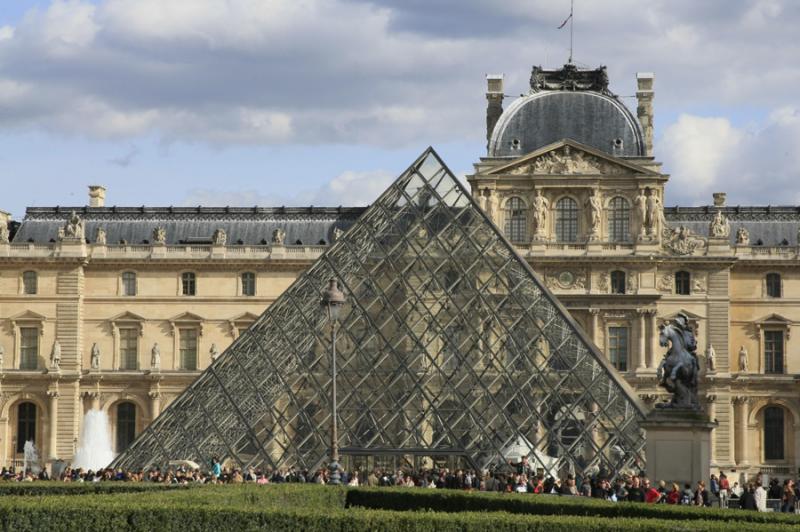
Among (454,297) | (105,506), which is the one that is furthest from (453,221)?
(105,506)

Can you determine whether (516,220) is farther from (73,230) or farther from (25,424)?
(25,424)

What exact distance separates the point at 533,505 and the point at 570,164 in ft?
134

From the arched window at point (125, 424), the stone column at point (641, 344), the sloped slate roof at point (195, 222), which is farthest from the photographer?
the sloped slate roof at point (195, 222)

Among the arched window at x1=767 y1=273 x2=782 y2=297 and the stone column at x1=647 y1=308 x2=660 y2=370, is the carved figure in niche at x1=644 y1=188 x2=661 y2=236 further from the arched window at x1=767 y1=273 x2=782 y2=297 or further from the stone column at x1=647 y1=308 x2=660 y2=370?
the arched window at x1=767 y1=273 x2=782 y2=297

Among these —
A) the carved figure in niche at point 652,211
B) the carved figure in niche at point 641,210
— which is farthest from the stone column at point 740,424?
the carved figure in niche at point 641,210

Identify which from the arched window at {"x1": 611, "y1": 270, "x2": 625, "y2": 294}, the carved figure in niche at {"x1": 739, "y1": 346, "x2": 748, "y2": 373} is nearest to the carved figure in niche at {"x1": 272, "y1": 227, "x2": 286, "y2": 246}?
the arched window at {"x1": 611, "y1": 270, "x2": 625, "y2": 294}

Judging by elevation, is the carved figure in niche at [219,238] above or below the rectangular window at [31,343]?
above

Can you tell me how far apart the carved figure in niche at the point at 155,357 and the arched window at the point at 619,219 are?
54.0ft

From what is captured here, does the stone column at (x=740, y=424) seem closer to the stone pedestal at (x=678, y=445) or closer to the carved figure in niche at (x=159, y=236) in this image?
the carved figure in niche at (x=159, y=236)

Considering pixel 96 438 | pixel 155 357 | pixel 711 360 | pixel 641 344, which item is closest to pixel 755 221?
pixel 711 360

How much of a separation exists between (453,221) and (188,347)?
29421mm

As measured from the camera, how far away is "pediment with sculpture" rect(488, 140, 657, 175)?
6425cm

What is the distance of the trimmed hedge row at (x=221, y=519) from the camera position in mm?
20953

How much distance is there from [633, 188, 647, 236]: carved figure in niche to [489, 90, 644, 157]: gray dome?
1.68m
